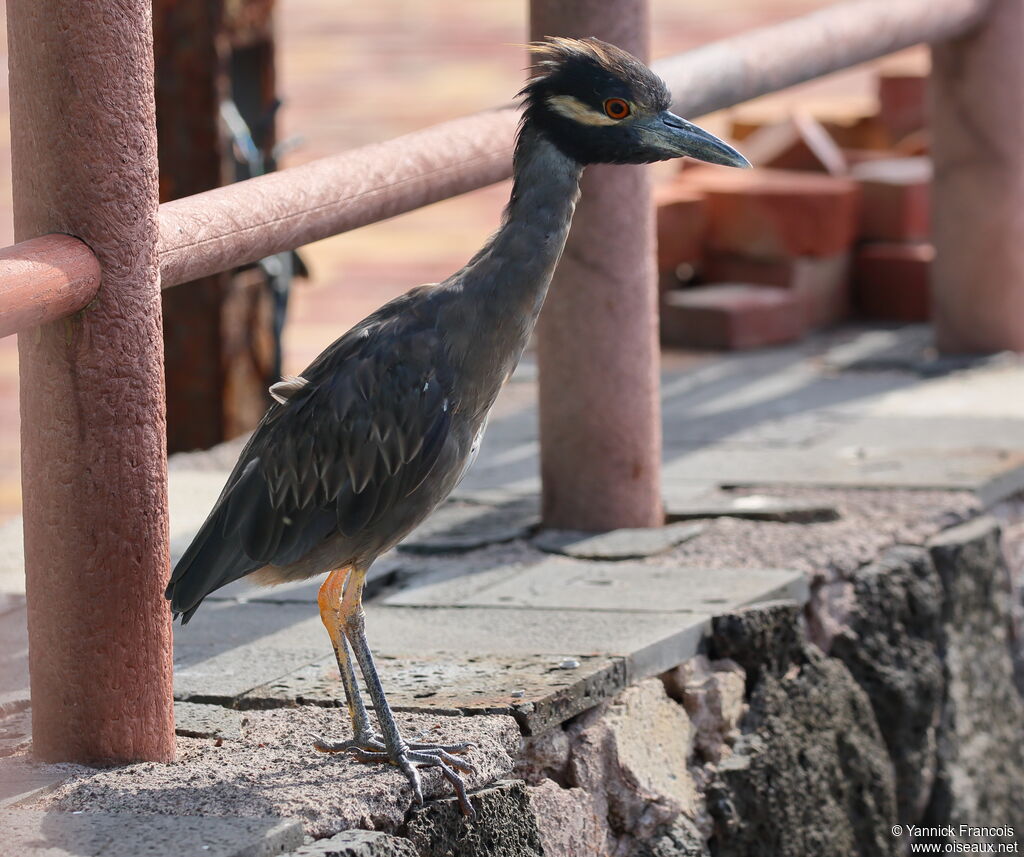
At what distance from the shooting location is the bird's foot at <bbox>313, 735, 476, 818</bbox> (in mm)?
3391

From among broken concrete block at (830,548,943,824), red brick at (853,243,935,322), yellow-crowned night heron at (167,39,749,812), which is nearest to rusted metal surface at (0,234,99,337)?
yellow-crowned night heron at (167,39,749,812)

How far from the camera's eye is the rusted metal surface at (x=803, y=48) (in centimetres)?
539

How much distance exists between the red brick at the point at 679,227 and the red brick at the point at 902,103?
7.46ft

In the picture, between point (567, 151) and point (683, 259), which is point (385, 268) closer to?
point (683, 259)

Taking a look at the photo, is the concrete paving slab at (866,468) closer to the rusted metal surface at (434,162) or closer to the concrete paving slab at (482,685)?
the rusted metal surface at (434,162)

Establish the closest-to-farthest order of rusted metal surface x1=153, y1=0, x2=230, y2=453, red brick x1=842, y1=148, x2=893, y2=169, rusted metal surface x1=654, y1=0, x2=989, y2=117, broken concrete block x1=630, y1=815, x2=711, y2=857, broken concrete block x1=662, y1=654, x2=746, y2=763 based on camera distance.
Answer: broken concrete block x1=630, y1=815, x2=711, y2=857 → broken concrete block x1=662, y1=654, x2=746, y2=763 → rusted metal surface x1=654, y1=0, x2=989, y2=117 → rusted metal surface x1=153, y1=0, x2=230, y2=453 → red brick x1=842, y1=148, x2=893, y2=169

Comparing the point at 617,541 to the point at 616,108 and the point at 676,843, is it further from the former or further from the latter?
the point at 616,108

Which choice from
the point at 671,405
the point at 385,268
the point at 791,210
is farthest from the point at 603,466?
the point at 385,268

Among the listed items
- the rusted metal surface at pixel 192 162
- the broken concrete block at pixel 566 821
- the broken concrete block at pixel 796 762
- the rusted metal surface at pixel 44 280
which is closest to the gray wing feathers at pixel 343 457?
the rusted metal surface at pixel 44 280

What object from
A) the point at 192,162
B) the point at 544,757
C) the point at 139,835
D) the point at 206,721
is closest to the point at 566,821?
the point at 544,757

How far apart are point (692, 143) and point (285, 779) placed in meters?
1.44

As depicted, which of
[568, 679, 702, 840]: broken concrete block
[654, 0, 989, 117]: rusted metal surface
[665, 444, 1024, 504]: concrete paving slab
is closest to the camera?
[568, 679, 702, 840]: broken concrete block

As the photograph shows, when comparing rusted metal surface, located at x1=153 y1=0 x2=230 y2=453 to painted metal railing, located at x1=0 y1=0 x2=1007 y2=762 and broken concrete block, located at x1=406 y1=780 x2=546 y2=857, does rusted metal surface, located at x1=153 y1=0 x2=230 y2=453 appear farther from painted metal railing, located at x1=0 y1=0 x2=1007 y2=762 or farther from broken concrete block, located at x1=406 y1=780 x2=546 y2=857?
broken concrete block, located at x1=406 y1=780 x2=546 y2=857

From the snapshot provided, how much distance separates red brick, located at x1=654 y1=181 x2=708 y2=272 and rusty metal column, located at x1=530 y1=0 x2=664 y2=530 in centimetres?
271
